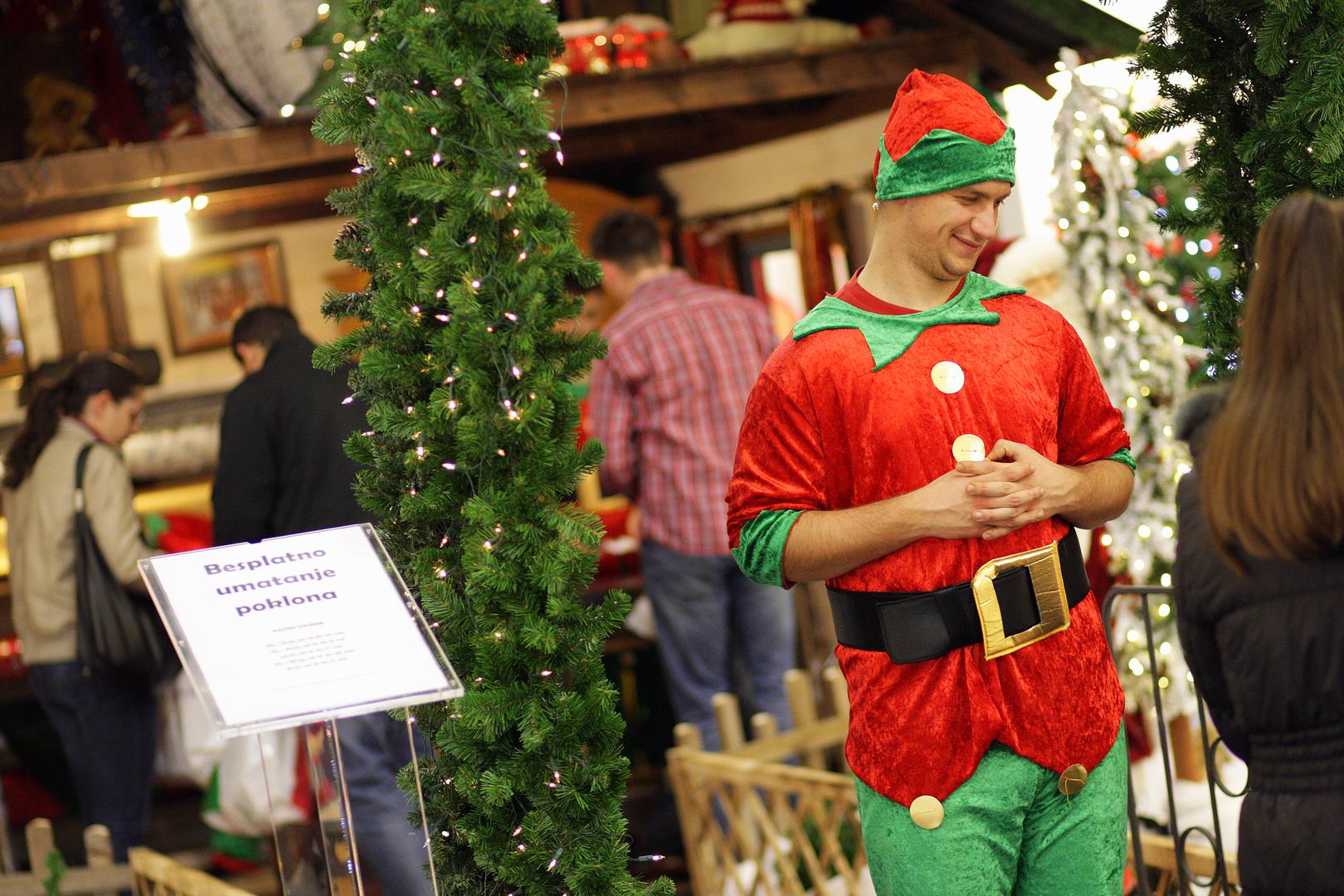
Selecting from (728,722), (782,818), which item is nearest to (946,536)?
(782,818)

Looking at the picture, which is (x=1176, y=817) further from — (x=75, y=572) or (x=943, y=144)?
(x=75, y=572)

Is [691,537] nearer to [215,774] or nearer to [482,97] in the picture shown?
[215,774]

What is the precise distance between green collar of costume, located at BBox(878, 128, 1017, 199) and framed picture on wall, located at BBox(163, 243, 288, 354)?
6371 millimetres

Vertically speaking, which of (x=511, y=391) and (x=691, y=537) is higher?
(x=511, y=391)

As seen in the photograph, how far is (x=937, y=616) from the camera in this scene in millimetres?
2207

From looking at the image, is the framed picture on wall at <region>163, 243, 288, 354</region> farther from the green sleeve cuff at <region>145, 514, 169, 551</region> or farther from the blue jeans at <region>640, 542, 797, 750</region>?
the blue jeans at <region>640, 542, 797, 750</region>

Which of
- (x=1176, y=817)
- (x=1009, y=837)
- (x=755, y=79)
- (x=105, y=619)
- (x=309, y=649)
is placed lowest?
(x=1176, y=817)

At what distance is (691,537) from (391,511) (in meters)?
2.45

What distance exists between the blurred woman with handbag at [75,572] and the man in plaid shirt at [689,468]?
162 cm

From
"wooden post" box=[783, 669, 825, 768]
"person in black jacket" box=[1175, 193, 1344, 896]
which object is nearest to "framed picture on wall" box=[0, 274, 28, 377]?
"wooden post" box=[783, 669, 825, 768]

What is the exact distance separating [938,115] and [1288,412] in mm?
716

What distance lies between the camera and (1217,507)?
183 centimetres

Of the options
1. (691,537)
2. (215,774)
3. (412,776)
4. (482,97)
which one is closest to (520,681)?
(412,776)

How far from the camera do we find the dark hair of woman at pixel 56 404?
5184 millimetres
